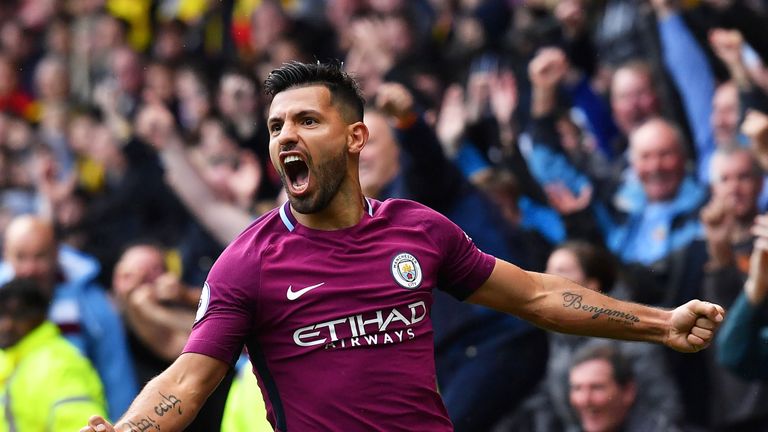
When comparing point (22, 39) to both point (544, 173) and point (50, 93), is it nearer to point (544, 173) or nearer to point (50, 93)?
point (50, 93)

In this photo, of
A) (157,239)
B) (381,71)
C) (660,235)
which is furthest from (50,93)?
(660,235)

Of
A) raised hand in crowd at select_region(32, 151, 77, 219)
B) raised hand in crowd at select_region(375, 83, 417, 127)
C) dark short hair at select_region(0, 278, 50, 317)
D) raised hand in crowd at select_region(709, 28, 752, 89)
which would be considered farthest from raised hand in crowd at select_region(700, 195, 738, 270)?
raised hand in crowd at select_region(32, 151, 77, 219)

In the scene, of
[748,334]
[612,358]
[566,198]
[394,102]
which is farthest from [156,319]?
[748,334]

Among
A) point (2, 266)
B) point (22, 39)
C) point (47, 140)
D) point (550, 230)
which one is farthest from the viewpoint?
point (22, 39)

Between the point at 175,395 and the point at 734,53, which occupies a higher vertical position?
the point at 734,53

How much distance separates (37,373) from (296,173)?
10.8 feet

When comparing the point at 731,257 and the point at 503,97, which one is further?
the point at 503,97

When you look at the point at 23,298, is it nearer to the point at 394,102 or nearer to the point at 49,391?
the point at 49,391

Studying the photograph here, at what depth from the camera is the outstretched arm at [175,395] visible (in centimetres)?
448

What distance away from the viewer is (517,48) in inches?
408

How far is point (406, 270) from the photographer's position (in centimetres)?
496

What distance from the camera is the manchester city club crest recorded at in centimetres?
494

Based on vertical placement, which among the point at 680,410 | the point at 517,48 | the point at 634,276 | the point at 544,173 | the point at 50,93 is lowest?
the point at 680,410

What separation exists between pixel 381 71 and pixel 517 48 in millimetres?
1060
